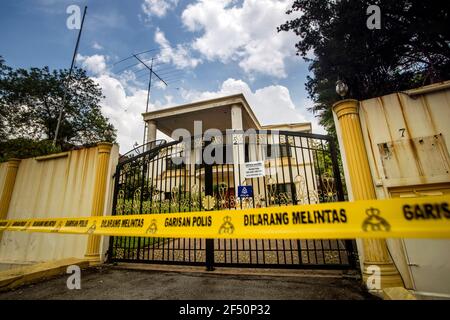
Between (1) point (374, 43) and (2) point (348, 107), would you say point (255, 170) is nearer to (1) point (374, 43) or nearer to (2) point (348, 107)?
(2) point (348, 107)

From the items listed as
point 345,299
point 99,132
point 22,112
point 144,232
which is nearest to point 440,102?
point 345,299

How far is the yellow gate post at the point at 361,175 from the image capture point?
3000mm

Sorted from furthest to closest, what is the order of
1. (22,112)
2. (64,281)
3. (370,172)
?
(22,112) → (64,281) → (370,172)

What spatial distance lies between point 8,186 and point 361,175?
9749 mm

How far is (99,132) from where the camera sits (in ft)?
74.0

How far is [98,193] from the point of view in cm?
534

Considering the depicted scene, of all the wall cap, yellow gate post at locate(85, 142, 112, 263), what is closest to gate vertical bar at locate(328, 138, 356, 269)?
the wall cap

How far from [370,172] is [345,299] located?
1.94m

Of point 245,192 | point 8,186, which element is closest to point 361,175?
point 245,192

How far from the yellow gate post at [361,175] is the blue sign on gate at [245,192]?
A: 75.8 inches

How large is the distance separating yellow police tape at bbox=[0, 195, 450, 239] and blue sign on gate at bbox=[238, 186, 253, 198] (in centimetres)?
177

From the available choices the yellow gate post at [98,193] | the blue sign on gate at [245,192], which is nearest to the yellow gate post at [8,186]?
the yellow gate post at [98,193]

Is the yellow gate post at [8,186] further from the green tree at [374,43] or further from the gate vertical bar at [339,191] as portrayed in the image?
the green tree at [374,43]
